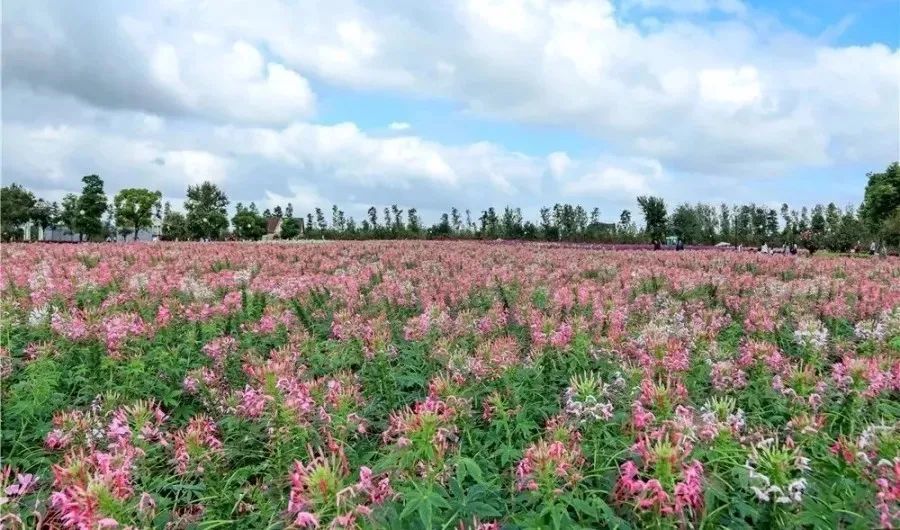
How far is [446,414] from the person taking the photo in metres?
2.52

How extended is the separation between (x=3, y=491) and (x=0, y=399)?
2007mm

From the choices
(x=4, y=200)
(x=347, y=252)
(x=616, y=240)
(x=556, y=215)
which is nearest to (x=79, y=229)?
(x=4, y=200)

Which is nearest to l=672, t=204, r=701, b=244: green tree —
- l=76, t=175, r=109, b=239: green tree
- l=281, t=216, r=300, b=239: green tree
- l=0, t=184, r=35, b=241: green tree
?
l=281, t=216, r=300, b=239: green tree

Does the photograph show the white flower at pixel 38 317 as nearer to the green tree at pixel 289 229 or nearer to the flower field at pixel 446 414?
the flower field at pixel 446 414

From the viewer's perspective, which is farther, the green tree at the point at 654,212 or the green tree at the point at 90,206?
the green tree at the point at 90,206

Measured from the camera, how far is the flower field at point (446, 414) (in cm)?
216

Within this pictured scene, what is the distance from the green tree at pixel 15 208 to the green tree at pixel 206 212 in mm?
14610

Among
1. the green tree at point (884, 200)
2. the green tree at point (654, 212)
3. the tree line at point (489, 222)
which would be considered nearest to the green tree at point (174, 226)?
the tree line at point (489, 222)

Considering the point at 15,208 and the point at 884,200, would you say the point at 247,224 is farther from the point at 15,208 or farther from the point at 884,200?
the point at 884,200

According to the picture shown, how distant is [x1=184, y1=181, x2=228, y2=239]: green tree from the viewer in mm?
62844

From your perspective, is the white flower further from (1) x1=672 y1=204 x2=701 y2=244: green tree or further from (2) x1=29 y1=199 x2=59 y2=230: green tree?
(2) x1=29 y1=199 x2=59 y2=230: green tree

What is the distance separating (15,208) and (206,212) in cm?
1830

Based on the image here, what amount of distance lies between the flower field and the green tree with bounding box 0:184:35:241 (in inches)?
2510

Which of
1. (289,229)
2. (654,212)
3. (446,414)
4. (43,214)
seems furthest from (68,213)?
(446,414)
